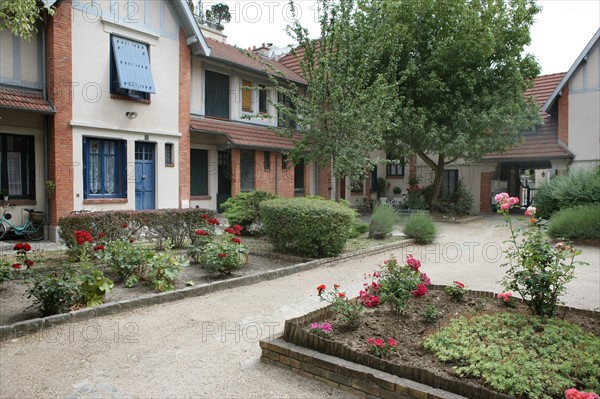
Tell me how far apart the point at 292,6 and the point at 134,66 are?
5.42 metres

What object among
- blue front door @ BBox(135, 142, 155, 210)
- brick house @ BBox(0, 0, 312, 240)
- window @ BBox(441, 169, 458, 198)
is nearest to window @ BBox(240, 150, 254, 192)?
brick house @ BBox(0, 0, 312, 240)

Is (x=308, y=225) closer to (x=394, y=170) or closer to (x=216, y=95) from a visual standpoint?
(x=216, y=95)

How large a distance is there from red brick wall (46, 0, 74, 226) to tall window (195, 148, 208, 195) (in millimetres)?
6143

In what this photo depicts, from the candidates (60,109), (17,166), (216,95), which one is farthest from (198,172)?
(17,166)

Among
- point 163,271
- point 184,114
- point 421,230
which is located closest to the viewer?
point 163,271

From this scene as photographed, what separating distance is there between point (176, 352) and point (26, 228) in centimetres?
965

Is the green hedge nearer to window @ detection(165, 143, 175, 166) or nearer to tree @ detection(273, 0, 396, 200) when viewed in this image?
tree @ detection(273, 0, 396, 200)

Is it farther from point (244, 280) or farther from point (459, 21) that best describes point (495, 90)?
point (244, 280)

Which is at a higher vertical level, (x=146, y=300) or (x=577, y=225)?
(x=577, y=225)

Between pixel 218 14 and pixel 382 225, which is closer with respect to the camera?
pixel 382 225

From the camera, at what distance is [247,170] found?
2034cm

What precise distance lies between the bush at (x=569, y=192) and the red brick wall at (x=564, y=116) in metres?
5.46

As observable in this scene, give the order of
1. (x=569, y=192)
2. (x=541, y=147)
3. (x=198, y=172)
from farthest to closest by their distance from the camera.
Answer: (x=541, y=147) < (x=198, y=172) < (x=569, y=192)

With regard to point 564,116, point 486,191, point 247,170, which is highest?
point 564,116
